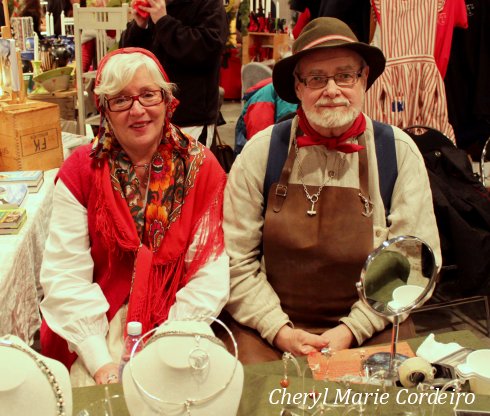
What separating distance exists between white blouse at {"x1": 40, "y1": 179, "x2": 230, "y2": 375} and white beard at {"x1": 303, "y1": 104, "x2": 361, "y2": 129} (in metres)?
0.52

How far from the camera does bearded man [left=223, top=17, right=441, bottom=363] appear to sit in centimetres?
178

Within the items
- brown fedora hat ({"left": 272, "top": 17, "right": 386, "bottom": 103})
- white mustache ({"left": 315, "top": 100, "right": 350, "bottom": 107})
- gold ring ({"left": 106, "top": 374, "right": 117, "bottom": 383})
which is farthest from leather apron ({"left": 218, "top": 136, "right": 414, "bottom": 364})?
gold ring ({"left": 106, "top": 374, "right": 117, "bottom": 383})

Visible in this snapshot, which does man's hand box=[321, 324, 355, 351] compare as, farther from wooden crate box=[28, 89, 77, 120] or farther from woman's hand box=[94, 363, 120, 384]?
wooden crate box=[28, 89, 77, 120]

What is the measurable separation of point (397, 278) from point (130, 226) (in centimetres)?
91

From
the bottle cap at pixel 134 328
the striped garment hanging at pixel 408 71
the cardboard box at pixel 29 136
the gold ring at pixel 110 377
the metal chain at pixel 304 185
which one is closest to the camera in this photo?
the bottle cap at pixel 134 328

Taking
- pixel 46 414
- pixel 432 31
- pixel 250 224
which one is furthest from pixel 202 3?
pixel 46 414

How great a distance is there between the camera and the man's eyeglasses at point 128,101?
1.78 m

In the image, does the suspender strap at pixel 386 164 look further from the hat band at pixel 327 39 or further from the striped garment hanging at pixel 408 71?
the striped garment hanging at pixel 408 71

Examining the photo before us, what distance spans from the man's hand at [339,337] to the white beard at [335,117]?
621mm

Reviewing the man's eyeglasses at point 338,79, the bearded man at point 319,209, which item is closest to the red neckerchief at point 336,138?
the bearded man at point 319,209

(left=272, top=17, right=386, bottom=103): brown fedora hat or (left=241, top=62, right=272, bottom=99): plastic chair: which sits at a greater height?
(left=272, top=17, right=386, bottom=103): brown fedora hat

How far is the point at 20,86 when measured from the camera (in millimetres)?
2770

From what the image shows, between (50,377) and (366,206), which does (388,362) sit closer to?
(366,206)

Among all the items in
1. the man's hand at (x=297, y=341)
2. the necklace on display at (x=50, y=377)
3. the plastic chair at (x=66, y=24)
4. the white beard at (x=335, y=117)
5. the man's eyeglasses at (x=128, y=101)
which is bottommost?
the man's hand at (x=297, y=341)
